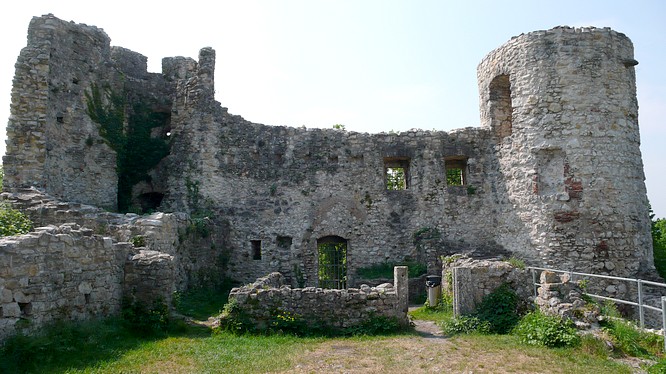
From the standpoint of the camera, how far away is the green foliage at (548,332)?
9.70 metres

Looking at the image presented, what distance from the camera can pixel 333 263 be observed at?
20141 mm

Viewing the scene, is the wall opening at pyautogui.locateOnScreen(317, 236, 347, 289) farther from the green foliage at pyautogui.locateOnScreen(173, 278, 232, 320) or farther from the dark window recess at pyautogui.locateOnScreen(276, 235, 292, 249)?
the green foliage at pyautogui.locateOnScreen(173, 278, 232, 320)

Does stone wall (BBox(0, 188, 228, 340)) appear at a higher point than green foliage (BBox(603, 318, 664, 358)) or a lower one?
higher

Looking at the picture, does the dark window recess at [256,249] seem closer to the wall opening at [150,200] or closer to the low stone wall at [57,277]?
the wall opening at [150,200]

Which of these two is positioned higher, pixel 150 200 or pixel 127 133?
pixel 127 133

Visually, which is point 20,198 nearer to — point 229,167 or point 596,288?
point 229,167

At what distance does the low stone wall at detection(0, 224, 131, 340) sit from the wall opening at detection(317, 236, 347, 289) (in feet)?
31.0

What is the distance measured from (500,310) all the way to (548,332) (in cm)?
202

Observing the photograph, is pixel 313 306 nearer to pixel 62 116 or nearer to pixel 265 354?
pixel 265 354

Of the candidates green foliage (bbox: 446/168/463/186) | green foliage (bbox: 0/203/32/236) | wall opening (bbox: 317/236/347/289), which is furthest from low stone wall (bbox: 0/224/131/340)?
green foliage (bbox: 446/168/463/186)

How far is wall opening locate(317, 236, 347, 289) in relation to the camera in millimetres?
19656

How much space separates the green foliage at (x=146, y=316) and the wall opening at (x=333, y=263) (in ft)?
30.3

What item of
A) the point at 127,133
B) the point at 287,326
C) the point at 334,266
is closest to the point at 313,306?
the point at 287,326

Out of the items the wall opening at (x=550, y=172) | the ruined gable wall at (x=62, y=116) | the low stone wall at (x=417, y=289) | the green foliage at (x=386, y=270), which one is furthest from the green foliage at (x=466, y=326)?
the ruined gable wall at (x=62, y=116)
